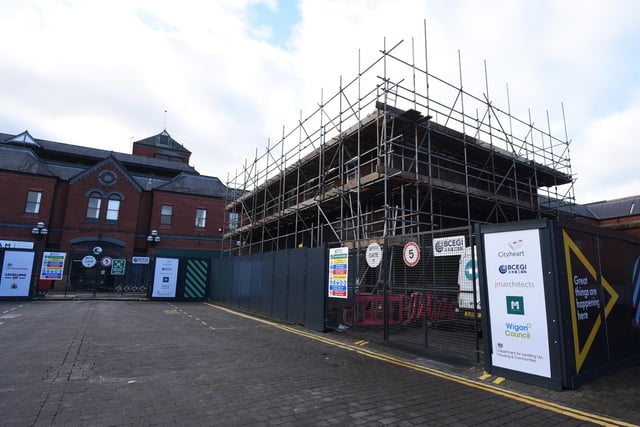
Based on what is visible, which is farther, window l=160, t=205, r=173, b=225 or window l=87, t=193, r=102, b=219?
window l=160, t=205, r=173, b=225

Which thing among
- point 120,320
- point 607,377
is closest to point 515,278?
point 607,377

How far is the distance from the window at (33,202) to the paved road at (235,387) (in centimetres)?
2447

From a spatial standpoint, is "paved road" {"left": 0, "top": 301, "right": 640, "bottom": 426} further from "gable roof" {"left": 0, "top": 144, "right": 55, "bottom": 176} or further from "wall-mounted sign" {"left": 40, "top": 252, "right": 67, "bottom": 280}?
"gable roof" {"left": 0, "top": 144, "right": 55, "bottom": 176}

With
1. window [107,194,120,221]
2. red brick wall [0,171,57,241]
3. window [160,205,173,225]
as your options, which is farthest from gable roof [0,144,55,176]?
window [160,205,173,225]

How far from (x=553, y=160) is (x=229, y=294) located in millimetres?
19030

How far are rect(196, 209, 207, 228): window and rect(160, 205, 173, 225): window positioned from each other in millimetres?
2393

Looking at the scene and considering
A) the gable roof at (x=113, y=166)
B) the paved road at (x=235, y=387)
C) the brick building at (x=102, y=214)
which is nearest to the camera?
the paved road at (x=235, y=387)

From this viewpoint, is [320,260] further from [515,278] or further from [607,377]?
[607,377]

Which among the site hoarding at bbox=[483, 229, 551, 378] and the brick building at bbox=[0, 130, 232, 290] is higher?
the brick building at bbox=[0, 130, 232, 290]

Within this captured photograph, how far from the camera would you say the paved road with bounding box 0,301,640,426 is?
4.22 meters

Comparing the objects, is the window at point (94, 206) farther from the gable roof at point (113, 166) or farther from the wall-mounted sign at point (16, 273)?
the wall-mounted sign at point (16, 273)

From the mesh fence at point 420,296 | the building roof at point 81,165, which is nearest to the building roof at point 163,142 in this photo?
the building roof at point 81,165

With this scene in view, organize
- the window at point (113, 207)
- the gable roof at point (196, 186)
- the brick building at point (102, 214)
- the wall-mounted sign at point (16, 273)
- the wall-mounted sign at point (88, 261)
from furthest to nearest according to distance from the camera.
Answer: the gable roof at point (196, 186), the window at point (113, 207), the brick building at point (102, 214), the wall-mounted sign at point (88, 261), the wall-mounted sign at point (16, 273)

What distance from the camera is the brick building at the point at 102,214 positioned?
2783 centimetres
